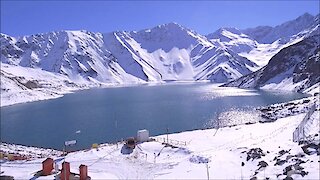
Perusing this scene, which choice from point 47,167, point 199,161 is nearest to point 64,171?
point 47,167

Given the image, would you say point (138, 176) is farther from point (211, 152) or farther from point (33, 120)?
point (33, 120)

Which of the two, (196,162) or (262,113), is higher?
(262,113)

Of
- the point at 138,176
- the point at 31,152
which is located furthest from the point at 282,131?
the point at 31,152

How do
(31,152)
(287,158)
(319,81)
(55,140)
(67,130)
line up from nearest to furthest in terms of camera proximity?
(287,158), (31,152), (55,140), (67,130), (319,81)

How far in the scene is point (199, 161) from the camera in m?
38.1

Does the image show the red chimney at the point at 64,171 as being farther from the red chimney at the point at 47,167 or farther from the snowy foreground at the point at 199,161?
the red chimney at the point at 47,167

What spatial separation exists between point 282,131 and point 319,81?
111 meters

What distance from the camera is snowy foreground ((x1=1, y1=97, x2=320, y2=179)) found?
32.2 m

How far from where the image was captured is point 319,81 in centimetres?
15275

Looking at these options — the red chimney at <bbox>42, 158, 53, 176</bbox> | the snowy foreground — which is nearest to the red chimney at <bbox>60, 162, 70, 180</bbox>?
the snowy foreground

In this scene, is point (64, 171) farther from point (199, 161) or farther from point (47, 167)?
point (199, 161)

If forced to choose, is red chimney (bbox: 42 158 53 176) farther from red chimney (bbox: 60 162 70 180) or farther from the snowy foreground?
red chimney (bbox: 60 162 70 180)

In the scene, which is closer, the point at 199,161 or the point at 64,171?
the point at 64,171

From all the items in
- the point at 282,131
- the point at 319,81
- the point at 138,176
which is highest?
the point at 319,81
